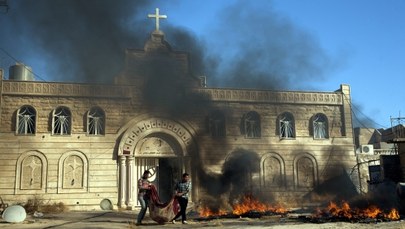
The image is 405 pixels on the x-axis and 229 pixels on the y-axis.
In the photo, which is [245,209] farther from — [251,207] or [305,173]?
[305,173]

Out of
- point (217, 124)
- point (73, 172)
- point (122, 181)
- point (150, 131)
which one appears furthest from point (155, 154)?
point (73, 172)

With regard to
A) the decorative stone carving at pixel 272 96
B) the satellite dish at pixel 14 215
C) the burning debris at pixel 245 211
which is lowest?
the burning debris at pixel 245 211

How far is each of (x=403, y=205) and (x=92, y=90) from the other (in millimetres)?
16164

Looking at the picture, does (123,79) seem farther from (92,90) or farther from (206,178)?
(206,178)

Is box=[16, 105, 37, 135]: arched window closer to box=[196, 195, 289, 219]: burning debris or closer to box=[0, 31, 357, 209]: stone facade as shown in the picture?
box=[0, 31, 357, 209]: stone facade

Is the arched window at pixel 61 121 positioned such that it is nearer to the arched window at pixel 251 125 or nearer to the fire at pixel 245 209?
the fire at pixel 245 209

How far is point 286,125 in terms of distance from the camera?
26.4m

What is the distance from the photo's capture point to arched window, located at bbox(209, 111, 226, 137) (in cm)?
2506

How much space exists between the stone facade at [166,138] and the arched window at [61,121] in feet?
0.18

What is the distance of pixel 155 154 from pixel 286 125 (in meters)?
8.09

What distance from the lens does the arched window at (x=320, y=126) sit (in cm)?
2667

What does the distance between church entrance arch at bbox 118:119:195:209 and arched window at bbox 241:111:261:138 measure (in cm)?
331

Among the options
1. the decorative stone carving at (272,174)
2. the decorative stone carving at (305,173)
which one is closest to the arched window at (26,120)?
the decorative stone carving at (272,174)

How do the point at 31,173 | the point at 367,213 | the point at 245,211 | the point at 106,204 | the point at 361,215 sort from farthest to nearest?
the point at 106,204 → the point at 31,173 → the point at 245,211 → the point at 367,213 → the point at 361,215
